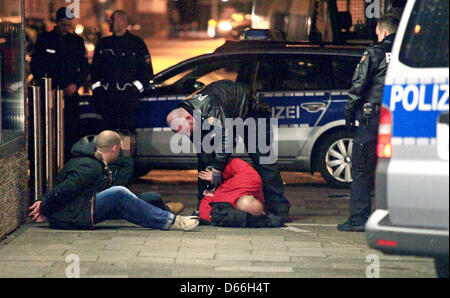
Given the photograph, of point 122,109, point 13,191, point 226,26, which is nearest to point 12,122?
point 13,191

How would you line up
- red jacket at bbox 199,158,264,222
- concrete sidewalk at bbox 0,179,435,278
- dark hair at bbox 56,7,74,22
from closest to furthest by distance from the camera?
1. concrete sidewalk at bbox 0,179,435,278
2. red jacket at bbox 199,158,264,222
3. dark hair at bbox 56,7,74,22

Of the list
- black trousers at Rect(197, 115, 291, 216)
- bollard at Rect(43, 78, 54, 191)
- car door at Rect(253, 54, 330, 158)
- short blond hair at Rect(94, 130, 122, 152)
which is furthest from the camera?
car door at Rect(253, 54, 330, 158)

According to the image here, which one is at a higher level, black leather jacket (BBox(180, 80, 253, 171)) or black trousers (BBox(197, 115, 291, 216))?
black leather jacket (BBox(180, 80, 253, 171))

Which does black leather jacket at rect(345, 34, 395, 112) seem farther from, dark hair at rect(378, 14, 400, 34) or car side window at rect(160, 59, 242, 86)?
car side window at rect(160, 59, 242, 86)

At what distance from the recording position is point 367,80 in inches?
325

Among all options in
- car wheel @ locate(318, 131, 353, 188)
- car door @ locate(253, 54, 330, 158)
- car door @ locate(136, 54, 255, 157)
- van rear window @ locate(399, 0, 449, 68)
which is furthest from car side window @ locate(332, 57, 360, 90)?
van rear window @ locate(399, 0, 449, 68)

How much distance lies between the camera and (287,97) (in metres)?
11.0

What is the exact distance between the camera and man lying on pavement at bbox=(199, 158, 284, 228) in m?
8.60

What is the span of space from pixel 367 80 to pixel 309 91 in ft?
9.16

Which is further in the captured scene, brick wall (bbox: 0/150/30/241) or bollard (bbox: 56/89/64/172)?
bollard (bbox: 56/89/64/172)

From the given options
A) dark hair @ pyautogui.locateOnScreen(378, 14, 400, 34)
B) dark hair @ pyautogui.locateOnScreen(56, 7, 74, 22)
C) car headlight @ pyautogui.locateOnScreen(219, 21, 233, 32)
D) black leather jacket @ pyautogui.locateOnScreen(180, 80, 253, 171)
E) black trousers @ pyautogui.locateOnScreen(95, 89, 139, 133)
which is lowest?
black trousers @ pyautogui.locateOnScreen(95, 89, 139, 133)

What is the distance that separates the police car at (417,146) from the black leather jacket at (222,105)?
2796 mm

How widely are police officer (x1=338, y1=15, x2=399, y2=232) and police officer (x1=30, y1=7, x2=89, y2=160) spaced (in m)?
3.98
